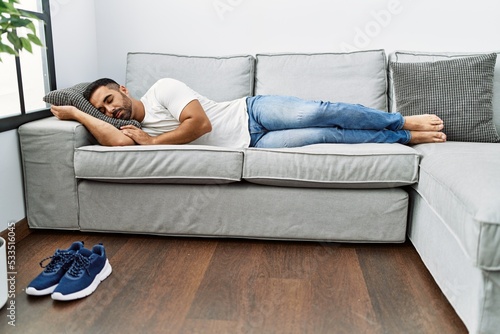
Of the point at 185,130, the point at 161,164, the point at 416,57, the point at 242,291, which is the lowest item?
the point at 242,291

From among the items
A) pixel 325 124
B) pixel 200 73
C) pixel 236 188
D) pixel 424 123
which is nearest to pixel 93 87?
pixel 200 73

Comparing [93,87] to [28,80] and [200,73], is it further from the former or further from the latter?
[200,73]

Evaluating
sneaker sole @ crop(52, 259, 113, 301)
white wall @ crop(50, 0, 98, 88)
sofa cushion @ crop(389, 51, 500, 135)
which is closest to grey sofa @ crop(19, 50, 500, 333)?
sneaker sole @ crop(52, 259, 113, 301)

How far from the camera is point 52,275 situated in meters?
1.80

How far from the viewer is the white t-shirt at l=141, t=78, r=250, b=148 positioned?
7.98ft

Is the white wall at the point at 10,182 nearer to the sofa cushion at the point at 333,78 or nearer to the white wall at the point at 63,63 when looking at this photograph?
the white wall at the point at 63,63

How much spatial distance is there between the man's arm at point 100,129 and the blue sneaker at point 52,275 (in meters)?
0.61

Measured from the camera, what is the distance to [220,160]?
7.18 ft

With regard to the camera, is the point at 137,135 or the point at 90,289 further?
the point at 137,135

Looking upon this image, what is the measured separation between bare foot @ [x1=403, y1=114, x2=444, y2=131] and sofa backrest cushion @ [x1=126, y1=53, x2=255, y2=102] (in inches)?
38.6

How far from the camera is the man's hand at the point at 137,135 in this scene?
2.38m

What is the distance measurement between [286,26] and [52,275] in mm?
2134

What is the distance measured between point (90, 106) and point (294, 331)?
61.3 inches

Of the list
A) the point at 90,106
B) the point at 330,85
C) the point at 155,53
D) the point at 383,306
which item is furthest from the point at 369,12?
the point at 383,306
